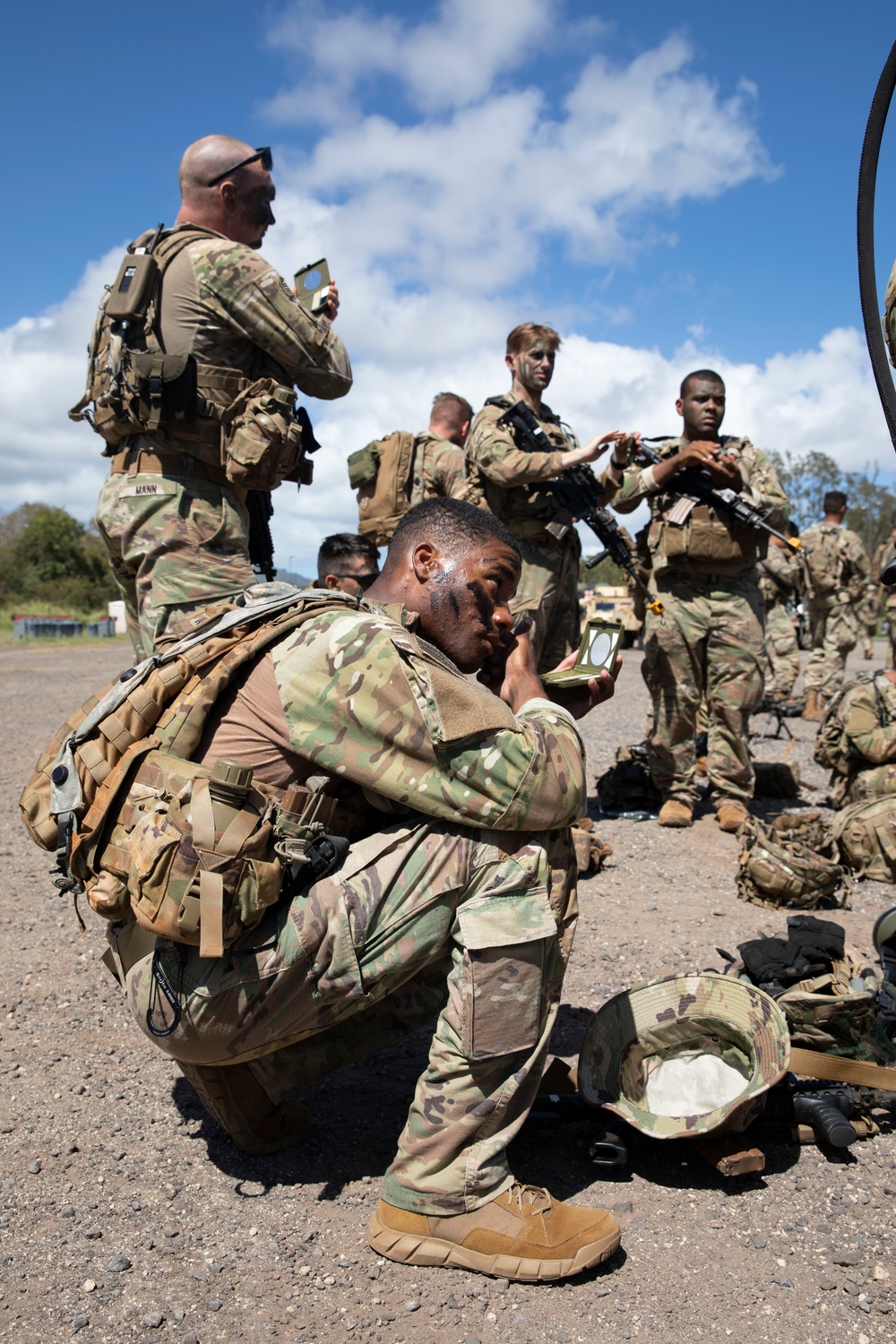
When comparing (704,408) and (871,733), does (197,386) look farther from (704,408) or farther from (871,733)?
(871,733)

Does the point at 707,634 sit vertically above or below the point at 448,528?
below

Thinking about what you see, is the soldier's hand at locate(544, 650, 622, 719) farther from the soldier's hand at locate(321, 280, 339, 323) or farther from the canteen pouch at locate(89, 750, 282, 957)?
the soldier's hand at locate(321, 280, 339, 323)

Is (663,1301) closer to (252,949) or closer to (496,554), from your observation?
(252,949)

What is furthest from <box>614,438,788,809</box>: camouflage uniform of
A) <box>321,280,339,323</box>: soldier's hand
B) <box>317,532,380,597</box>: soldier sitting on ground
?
<box>321,280,339,323</box>: soldier's hand

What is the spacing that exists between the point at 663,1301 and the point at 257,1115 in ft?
3.57

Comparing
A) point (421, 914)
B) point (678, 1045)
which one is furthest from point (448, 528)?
point (678, 1045)

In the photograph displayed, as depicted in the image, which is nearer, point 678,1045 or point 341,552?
point 678,1045

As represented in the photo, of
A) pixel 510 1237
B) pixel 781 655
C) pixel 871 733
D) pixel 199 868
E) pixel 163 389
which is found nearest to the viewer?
pixel 199 868

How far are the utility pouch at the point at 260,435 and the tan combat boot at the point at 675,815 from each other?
315cm

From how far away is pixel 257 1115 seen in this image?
2633 mm

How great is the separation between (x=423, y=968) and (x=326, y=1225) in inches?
24.4

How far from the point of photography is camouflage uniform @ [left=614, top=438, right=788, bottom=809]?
6.21 metres

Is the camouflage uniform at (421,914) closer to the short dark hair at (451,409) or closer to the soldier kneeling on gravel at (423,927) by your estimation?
the soldier kneeling on gravel at (423,927)

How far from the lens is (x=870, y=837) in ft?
16.7
